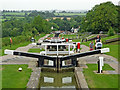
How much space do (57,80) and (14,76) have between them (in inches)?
115

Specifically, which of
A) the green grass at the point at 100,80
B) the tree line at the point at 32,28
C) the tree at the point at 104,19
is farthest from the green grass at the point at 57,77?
the tree line at the point at 32,28

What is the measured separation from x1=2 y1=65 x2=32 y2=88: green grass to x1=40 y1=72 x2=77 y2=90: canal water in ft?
3.60

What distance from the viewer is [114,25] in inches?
2046

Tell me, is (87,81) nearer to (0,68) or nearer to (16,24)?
(0,68)

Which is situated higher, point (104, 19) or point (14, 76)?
point (104, 19)

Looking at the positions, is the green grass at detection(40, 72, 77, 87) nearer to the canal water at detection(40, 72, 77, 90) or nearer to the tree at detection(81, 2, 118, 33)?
the canal water at detection(40, 72, 77, 90)

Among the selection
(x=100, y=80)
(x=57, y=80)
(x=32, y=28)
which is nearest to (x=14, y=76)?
(x=57, y=80)

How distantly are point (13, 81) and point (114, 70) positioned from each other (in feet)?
24.5

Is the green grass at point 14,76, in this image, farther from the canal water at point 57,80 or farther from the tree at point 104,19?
the tree at point 104,19

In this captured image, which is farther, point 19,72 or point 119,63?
point 119,63

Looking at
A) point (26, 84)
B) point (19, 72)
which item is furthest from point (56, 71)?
point (26, 84)

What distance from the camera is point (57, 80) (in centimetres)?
1484

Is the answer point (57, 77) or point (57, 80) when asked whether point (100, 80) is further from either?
point (57, 77)

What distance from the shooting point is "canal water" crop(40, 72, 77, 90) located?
13531 mm
